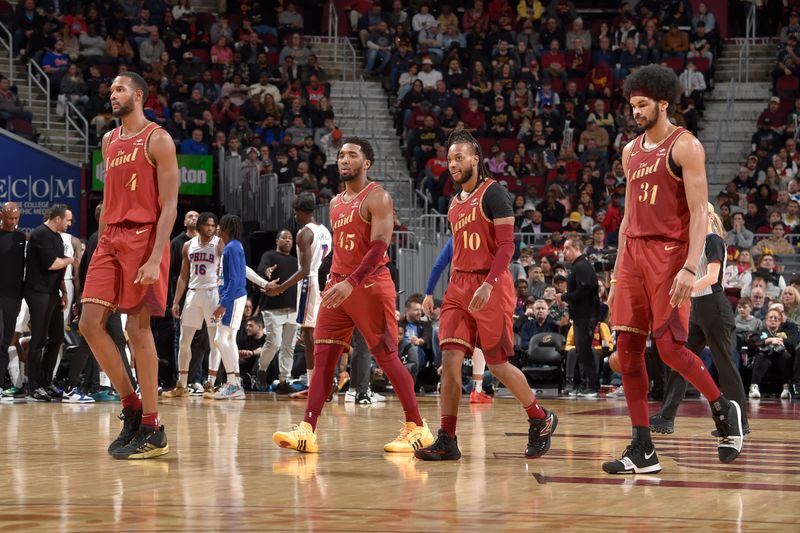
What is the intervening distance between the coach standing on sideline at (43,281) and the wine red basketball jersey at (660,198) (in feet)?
24.1

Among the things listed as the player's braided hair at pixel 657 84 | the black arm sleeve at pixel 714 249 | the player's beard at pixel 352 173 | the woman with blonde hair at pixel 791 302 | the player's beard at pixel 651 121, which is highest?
the player's braided hair at pixel 657 84

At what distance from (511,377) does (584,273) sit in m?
7.11

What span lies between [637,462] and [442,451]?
1.24m

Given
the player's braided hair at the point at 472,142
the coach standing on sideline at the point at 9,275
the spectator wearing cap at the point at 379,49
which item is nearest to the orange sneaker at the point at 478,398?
the coach standing on sideline at the point at 9,275

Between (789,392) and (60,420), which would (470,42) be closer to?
(789,392)

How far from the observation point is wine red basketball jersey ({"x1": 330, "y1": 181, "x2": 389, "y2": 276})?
25.4ft

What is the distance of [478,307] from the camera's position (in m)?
7.10

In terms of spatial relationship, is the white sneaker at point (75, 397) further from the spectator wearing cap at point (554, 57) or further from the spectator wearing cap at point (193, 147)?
the spectator wearing cap at point (554, 57)

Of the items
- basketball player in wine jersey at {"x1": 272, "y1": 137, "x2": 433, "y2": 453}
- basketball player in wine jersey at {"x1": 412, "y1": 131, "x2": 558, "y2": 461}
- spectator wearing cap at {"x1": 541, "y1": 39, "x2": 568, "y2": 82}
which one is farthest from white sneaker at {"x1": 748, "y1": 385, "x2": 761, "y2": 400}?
spectator wearing cap at {"x1": 541, "y1": 39, "x2": 568, "y2": 82}

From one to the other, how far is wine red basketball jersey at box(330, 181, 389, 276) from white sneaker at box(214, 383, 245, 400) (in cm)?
525

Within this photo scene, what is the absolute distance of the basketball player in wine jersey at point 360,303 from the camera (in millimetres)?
7504

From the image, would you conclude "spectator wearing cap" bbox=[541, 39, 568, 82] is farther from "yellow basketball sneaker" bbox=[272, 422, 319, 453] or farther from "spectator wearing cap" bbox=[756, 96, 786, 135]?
"yellow basketball sneaker" bbox=[272, 422, 319, 453]

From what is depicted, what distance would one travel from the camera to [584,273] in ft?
46.6

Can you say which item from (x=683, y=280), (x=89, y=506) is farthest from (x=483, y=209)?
(x=89, y=506)
